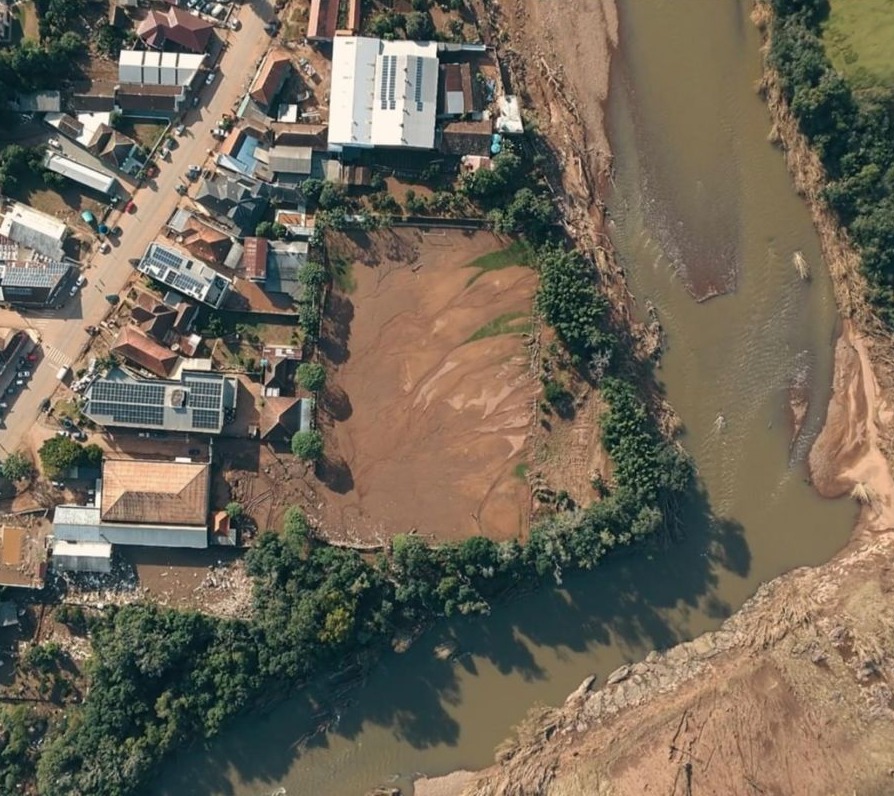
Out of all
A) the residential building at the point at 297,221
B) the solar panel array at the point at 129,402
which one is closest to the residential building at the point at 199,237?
the residential building at the point at 297,221

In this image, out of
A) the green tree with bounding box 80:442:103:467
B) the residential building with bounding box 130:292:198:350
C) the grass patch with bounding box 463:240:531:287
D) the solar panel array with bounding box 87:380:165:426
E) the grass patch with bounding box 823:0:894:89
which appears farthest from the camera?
the grass patch with bounding box 463:240:531:287

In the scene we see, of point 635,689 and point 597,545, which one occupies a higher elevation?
point 597,545

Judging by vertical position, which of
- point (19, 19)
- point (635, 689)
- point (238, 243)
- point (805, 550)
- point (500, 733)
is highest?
point (19, 19)

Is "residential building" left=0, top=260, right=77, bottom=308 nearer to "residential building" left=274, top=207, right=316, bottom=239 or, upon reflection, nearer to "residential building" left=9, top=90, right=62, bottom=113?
"residential building" left=9, top=90, right=62, bottom=113

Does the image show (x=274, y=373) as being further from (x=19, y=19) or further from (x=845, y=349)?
(x=845, y=349)

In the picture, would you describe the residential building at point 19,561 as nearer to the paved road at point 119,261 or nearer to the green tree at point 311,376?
the paved road at point 119,261

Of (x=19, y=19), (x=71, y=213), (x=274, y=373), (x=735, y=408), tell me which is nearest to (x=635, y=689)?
(x=735, y=408)

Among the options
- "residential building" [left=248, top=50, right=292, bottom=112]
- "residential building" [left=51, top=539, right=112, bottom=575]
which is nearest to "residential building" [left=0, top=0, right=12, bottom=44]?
"residential building" [left=248, top=50, right=292, bottom=112]
